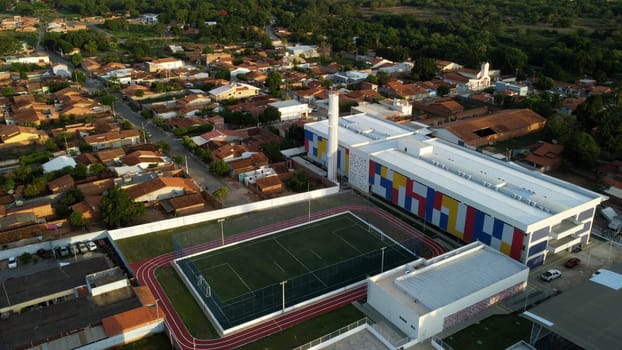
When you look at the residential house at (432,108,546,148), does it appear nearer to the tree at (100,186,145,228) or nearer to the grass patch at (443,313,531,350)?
the grass patch at (443,313,531,350)

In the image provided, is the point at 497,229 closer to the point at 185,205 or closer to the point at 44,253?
the point at 185,205

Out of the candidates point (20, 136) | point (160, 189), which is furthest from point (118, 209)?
point (20, 136)

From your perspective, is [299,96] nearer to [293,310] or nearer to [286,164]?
[286,164]

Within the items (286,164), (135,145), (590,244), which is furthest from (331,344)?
(135,145)

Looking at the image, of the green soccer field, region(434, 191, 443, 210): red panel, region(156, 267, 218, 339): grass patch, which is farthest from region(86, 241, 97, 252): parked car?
region(434, 191, 443, 210): red panel

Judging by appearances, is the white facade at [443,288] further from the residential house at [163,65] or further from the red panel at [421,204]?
the residential house at [163,65]

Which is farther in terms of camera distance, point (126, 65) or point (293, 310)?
point (126, 65)
